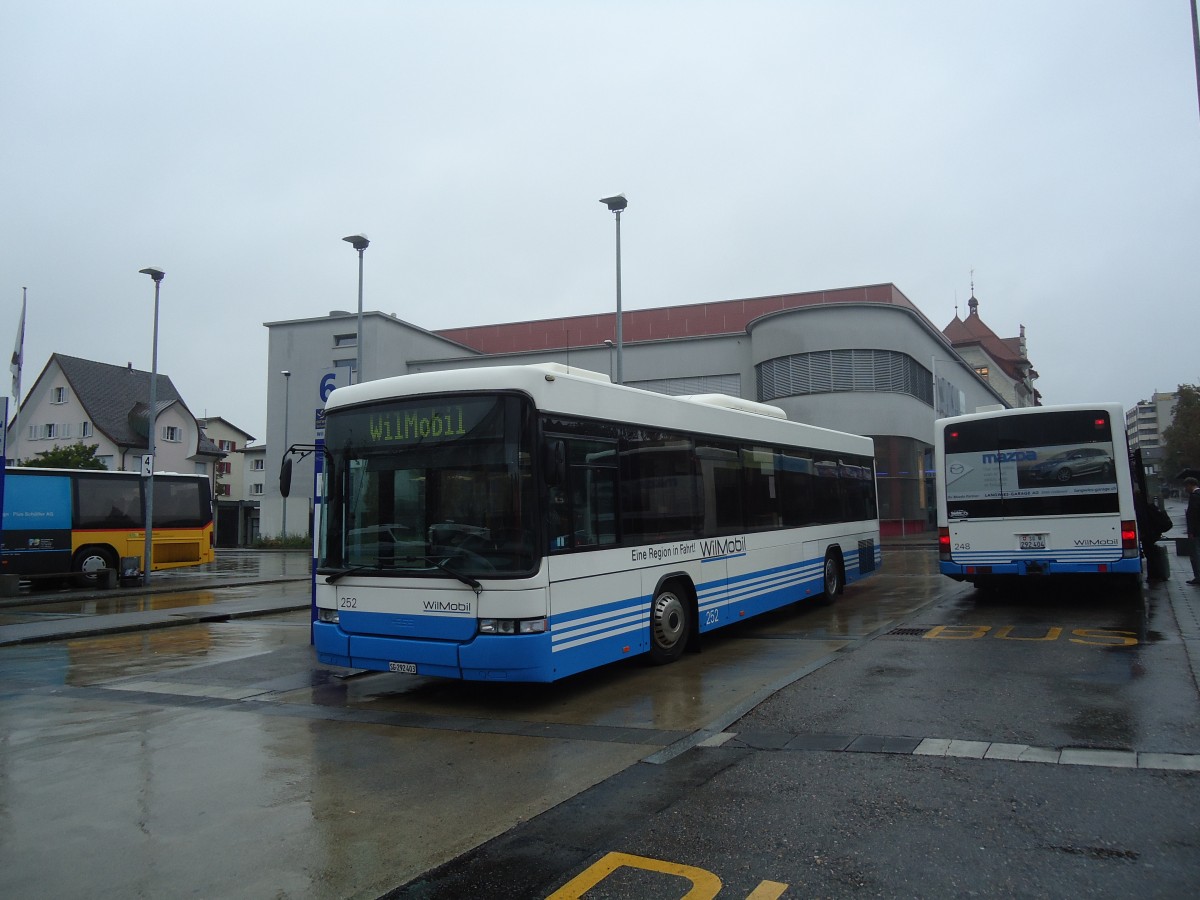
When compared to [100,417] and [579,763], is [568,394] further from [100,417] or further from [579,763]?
[100,417]

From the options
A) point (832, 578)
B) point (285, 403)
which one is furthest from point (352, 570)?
point (285, 403)

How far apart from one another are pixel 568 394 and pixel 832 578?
8.34 m

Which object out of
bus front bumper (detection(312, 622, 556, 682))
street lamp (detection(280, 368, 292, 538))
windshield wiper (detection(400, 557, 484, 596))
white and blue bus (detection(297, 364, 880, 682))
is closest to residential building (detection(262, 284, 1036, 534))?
street lamp (detection(280, 368, 292, 538))

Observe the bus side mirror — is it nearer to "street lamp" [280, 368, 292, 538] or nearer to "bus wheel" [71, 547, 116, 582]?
"bus wheel" [71, 547, 116, 582]

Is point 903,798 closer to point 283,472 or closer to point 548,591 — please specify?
point 548,591

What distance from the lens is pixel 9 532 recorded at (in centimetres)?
2014

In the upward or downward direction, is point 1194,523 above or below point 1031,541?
above

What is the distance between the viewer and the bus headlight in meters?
7.32

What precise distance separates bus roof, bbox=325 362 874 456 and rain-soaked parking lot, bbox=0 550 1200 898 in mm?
2718

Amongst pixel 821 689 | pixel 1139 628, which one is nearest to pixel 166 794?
pixel 821 689

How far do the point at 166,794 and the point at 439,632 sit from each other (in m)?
2.51

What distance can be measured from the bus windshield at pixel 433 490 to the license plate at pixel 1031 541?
8911 millimetres

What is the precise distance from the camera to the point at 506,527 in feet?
24.4

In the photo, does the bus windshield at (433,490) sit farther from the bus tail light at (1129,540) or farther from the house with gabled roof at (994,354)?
the house with gabled roof at (994,354)
